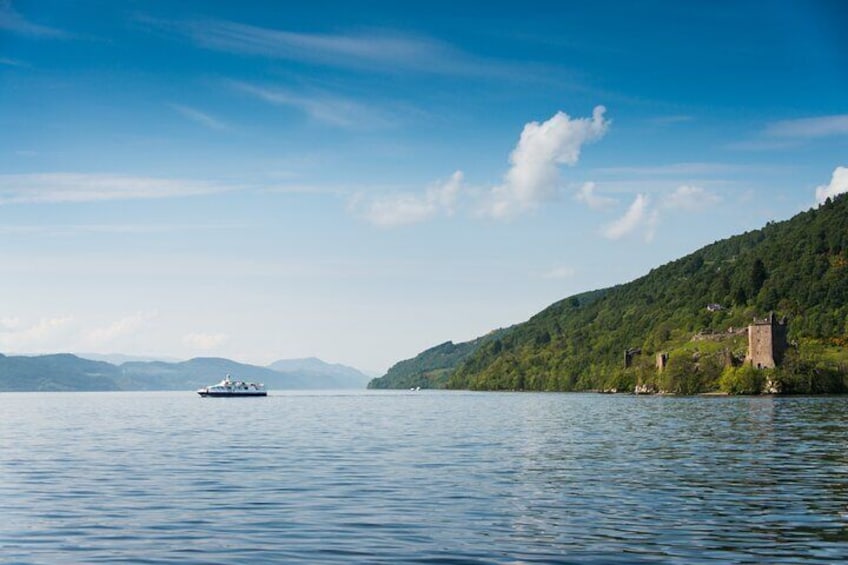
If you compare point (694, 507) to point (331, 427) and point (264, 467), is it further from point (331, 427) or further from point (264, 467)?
point (331, 427)

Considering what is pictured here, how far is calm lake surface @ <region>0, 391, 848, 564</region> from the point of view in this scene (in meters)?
26.6

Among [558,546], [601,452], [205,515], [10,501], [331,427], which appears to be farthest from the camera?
[331,427]

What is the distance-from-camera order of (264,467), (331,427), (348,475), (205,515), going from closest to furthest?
(205,515)
(348,475)
(264,467)
(331,427)

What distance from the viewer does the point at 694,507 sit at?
33.7 meters

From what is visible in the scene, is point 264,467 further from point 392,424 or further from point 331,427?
point 392,424

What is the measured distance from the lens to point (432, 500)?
118 ft

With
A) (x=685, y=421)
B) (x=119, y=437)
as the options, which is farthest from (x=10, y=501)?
(x=685, y=421)

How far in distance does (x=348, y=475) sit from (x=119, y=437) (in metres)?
37.2

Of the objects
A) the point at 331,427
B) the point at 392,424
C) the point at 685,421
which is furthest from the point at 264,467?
the point at 685,421

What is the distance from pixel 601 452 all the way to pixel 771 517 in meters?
25.2

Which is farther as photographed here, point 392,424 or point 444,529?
point 392,424

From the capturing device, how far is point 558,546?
Answer: 26.9m

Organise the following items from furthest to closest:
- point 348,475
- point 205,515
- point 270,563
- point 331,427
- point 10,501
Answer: point 331,427, point 348,475, point 10,501, point 205,515, point 270,563

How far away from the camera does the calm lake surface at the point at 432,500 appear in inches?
1047
